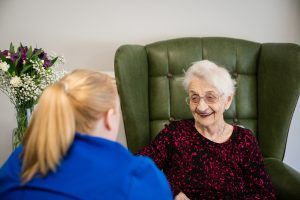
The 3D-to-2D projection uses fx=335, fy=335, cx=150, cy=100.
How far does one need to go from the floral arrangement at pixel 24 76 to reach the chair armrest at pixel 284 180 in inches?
44.8

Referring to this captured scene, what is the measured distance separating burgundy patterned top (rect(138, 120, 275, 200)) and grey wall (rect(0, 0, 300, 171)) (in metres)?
0.74

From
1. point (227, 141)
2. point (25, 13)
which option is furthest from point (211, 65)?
point (25, 13)

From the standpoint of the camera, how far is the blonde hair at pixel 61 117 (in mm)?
704

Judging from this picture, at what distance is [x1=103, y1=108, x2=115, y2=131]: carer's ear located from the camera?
2.62 feet

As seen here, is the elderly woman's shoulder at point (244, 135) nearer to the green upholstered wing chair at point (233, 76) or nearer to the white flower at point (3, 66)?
the green upholstered wing chair at point (233, 76)

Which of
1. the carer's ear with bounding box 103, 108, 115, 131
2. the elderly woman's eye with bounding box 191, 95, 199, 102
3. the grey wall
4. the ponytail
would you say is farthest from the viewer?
the grey wall

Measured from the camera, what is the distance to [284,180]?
5.04 feet

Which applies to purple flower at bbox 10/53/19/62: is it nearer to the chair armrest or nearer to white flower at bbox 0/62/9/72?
white flower at bbox 0/62/9/72

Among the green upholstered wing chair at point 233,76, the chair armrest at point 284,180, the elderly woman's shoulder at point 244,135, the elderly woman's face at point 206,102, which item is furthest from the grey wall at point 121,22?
the chair armrest at point 284,180

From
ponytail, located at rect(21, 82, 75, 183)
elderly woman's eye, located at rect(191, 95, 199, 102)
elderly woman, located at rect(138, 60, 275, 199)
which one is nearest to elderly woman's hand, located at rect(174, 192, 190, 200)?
elderly woman, located at rect(138, 60, 275, 199)

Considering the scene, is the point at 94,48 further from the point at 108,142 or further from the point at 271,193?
the point at 108,142

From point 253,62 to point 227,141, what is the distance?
0.57 m

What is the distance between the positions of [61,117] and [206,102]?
92 cm

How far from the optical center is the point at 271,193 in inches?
59.1
